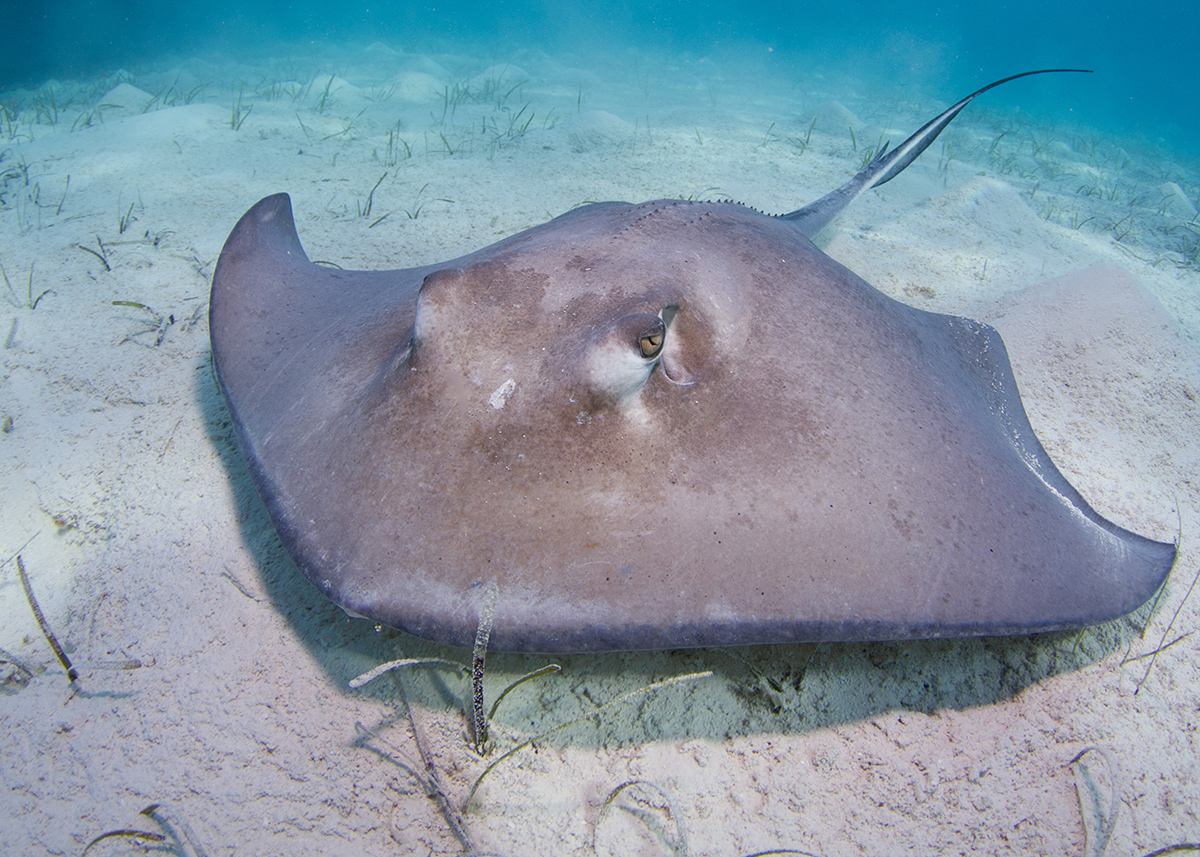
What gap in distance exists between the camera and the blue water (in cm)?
2055

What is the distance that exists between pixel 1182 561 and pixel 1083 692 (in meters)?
1.10

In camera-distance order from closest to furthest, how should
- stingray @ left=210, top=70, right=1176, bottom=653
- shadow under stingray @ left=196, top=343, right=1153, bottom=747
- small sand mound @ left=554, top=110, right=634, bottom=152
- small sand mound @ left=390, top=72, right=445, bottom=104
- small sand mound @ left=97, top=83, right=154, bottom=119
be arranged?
stingray @ left=210, top=70, right=1176, bottom=653 < shadow under stingray @ left=196, top=343, right=1153, bottom=747 < small sand mound @ left=554, top=110, right=634, bottom=152 < small sand mound @ left=97, top=83, right=154, bottom=119 < small sand mound @ left=390, top=72, right=445, bottom=104

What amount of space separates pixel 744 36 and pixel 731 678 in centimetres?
7093

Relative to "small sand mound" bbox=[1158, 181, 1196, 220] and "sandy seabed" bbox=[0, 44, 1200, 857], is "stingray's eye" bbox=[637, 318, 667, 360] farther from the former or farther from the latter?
"small sand mound" bbox=[1158, 181, 1196, 220]

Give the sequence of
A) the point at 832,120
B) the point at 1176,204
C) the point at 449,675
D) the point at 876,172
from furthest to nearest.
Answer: the point at 832,120, the point at 1176,204, the point at 876,172, the point at 449,675

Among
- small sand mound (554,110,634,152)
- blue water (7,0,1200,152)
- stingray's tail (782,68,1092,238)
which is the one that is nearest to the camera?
stingray's tail (782,68,1092,238)

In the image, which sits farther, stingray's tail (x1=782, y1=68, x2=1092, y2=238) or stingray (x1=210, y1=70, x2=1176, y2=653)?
stingray's tail (x1=782, y1=68, x2=1092, y2=238)

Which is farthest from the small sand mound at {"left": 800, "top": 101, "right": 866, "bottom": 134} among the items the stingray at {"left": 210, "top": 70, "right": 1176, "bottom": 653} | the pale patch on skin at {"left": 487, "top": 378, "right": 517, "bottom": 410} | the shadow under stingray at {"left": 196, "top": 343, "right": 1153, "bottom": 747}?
the pale patch on skin at {"left": 487, "top": 378, "right": 517, "bottom": 410}

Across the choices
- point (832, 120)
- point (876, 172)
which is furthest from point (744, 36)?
point (876, 172)

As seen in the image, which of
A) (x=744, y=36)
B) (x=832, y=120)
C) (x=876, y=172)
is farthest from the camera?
(x=744, y=36)

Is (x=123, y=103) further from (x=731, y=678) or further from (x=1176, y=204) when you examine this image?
(x=1176, y=204)

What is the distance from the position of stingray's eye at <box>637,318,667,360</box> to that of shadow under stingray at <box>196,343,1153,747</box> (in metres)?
1.21

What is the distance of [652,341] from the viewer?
1.72m

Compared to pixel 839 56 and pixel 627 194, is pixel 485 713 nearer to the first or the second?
pixel 627 194
